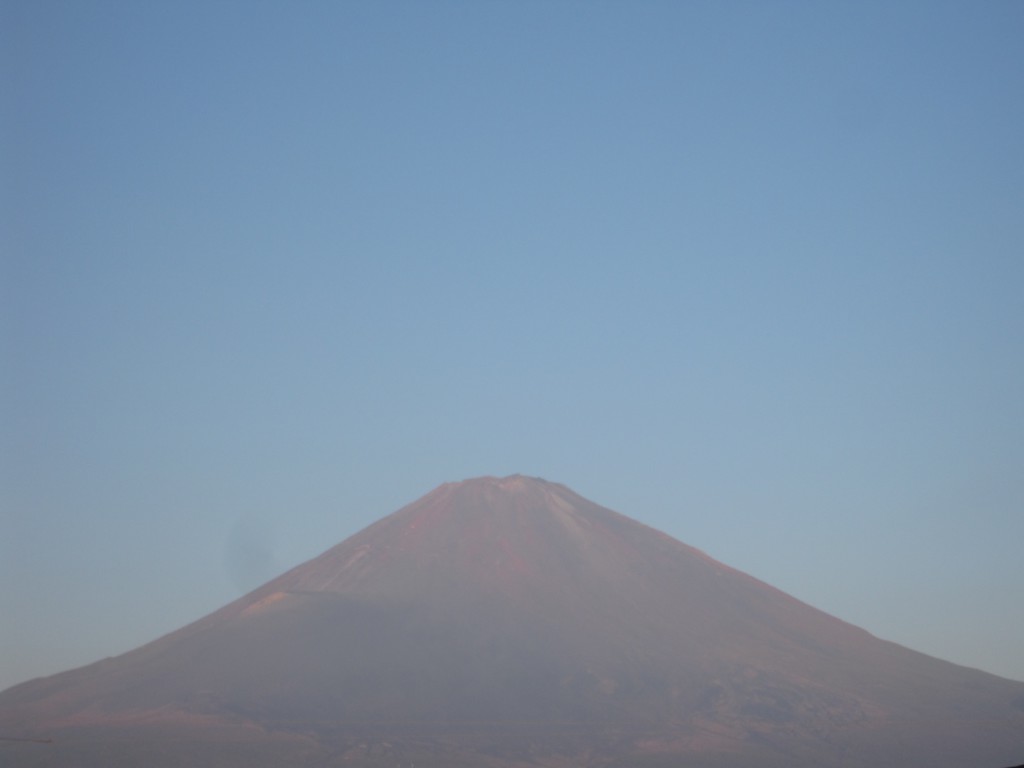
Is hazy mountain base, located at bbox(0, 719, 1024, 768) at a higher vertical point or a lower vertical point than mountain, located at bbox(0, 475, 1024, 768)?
lower

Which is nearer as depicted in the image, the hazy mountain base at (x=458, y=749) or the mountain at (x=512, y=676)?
the hazy mountain base at (x=458, y=749)

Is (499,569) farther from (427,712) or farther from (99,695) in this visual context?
(99,695)

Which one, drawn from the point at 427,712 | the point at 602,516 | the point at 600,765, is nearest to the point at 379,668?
the point at 427,712

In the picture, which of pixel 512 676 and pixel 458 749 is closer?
pixel 458 749

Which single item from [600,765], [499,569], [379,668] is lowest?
[600,765]

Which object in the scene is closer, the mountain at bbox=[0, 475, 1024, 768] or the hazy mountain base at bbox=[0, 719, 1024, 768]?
the hazy mountain base at bbox=[0, 719, 1024, 768]

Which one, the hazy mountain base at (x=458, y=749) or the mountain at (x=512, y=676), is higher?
the mountain at (x=512, y=676)

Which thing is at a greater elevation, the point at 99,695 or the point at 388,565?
the point at 388,565

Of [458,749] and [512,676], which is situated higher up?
[512,676]
